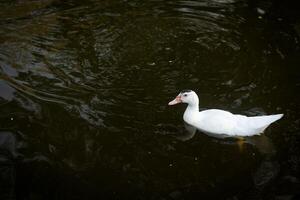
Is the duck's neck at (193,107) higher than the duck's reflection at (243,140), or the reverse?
the duck's neck at (193,107)

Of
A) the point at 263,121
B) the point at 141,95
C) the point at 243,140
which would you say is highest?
the point at 263,121

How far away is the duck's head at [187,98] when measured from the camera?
6.65 metres

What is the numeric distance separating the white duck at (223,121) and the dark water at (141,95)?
153 millimetres

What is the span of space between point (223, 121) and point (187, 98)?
2.12ft

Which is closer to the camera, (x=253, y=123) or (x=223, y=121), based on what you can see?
A: (x=253, y=123)

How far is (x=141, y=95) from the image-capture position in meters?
7.14

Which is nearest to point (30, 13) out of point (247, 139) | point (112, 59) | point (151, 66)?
point (112, 59)

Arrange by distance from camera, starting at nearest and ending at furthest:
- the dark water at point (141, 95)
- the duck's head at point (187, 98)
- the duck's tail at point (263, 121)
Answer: the dark water at point (141, 95)
the duck's tail at point (263, 121)
the duck's head at point (187, 98)

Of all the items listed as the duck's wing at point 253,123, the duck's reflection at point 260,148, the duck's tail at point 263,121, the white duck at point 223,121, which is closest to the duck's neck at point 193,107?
the white duck at point 223,121

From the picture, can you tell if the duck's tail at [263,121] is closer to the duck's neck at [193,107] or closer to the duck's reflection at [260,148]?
the duck's reflection at [260,148]

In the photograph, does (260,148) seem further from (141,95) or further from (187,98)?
(141,95)

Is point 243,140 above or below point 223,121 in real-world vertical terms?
below

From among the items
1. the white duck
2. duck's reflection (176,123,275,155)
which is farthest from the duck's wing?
duck's reflection (176,123,275,155)

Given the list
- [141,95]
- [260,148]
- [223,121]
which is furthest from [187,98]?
[260,148]
